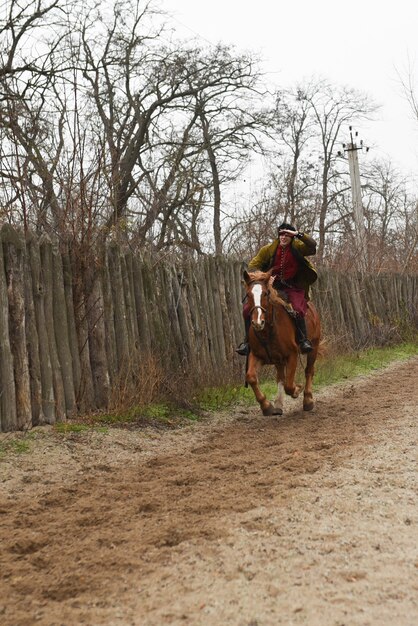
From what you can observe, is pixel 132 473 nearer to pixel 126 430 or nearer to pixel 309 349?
pixel 126 430

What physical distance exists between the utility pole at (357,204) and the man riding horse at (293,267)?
10.6 m

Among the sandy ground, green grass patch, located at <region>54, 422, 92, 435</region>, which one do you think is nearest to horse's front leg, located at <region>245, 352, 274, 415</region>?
the sandy ground

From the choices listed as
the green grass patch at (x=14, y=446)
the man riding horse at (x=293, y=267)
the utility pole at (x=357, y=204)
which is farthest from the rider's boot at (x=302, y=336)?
the utility pole at (x=357, y=204)

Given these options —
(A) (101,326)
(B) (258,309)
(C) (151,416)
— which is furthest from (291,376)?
(A) (101,326)

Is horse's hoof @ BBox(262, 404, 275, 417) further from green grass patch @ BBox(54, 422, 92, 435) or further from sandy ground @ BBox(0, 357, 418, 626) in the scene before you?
green grass patch @ BBox(54, 422, 92, 435)

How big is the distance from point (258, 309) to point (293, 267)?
126 centimetres

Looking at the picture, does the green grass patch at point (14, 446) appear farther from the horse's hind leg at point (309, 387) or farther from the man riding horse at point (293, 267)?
the horse's hind leg at point (309, 387)

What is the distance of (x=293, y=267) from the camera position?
914 centimetres

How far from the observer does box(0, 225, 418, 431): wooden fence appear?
6828mm

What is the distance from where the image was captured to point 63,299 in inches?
294

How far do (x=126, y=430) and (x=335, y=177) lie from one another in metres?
28.5

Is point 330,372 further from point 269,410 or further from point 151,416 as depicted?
point 151,416

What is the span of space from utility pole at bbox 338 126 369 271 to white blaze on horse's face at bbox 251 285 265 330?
38.4 feet

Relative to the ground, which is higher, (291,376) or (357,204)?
(357,204)
